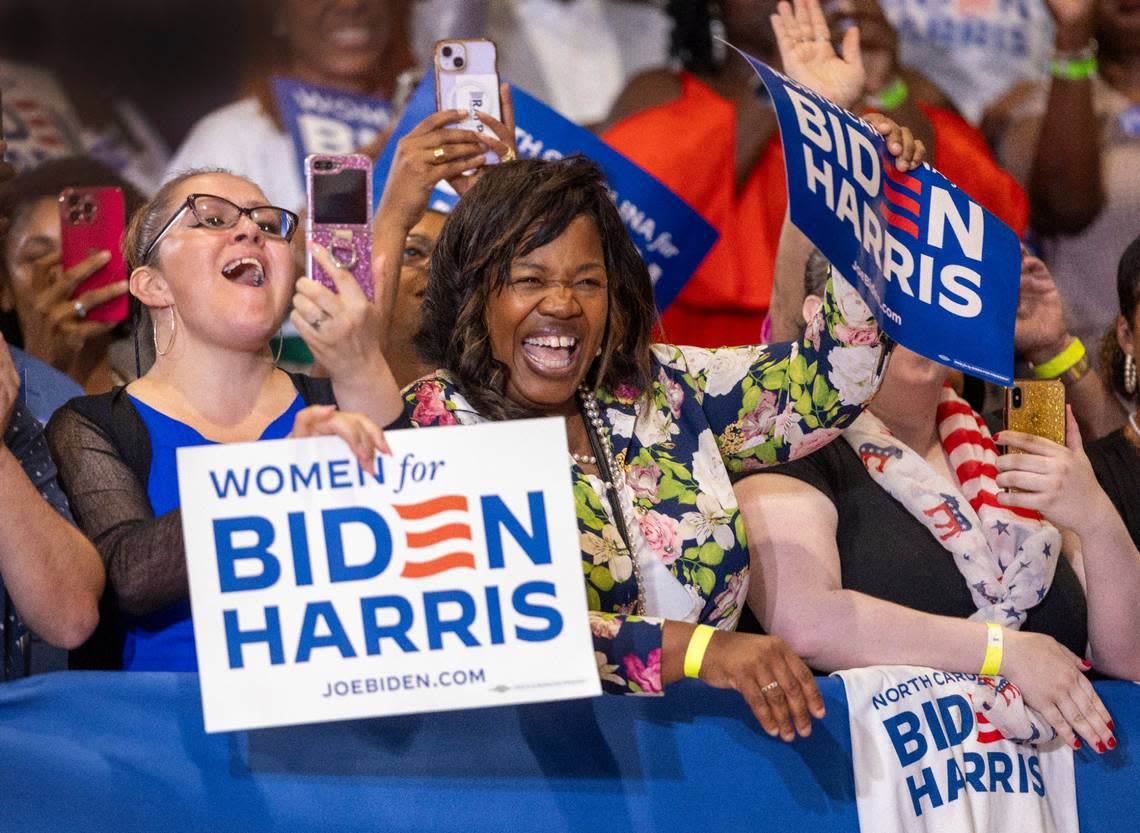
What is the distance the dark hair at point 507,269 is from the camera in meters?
2.48

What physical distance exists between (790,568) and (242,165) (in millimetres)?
2568

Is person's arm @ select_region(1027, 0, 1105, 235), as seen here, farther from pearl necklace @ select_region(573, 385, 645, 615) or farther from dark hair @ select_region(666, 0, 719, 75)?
pearl necklace @ select_region(573, 385, 645, 615)

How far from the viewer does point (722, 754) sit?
2260mm

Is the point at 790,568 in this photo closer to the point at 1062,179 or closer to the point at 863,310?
the point at 863,310

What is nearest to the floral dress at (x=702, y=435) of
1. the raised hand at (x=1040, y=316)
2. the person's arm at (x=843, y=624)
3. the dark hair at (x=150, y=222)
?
the person's arm at (x=843, y=624)

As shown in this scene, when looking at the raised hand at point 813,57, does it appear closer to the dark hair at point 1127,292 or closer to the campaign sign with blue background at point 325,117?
the dark hair at point 1127,292

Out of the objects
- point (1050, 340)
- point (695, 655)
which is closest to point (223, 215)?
point (695, 655)

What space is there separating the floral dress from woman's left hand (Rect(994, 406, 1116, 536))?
10.2 inches

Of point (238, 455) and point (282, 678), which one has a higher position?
point (238, 455)

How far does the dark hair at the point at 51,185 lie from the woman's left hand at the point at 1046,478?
2154 mm

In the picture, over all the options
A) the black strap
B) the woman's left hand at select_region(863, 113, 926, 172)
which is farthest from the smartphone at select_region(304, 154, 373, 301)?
the woman's left hand at select_region(863, 113, 926, 172)

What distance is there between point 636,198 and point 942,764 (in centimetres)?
158

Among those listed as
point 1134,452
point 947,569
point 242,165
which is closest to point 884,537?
point 947,569

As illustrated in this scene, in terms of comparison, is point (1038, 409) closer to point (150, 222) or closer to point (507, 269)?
point (507, 269)
